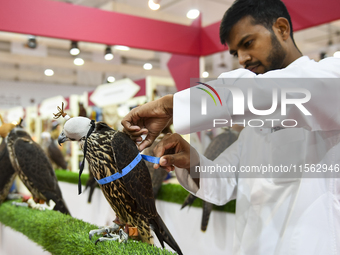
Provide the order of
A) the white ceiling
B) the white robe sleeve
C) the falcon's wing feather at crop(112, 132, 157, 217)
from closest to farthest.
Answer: the falcon's wing feather at crop(112, 132, 157, 217) → the white robe sleeve → the white ceiling

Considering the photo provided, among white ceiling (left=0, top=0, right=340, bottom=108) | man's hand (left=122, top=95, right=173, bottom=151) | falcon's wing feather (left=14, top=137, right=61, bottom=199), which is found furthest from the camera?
white ceiling (left=0, top=0, right=340, bottom=108)

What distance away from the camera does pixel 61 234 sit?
3.89 feet

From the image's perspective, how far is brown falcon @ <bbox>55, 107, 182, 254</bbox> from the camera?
0.93m

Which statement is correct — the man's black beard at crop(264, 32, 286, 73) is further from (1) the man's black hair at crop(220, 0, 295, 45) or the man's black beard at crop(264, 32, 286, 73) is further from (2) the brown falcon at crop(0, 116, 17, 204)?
(2) the brown falcon at crop(0, 116, 17, 204)

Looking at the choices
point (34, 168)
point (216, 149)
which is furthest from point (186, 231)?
point (34, 168)

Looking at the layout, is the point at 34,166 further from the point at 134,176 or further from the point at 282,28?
the point at 282,28

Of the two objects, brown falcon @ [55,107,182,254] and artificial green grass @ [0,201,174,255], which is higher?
brown falcon @ [55,107,182,254]

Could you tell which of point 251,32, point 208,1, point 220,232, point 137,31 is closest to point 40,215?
point 220,232

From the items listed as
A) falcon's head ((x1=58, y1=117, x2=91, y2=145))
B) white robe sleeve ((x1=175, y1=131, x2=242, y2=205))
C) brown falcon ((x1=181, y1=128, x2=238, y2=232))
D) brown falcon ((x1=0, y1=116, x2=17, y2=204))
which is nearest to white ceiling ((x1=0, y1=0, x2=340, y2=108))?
brown falcon ((x1=0, y1=116, x2=17, y2=204))

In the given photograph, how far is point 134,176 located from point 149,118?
0.67ft

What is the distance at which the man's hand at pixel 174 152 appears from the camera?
0.80 metres

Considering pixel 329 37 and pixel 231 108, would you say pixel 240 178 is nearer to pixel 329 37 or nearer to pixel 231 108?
pixel 231 108

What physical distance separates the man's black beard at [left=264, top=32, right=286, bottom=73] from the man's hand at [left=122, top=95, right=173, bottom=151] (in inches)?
17.3

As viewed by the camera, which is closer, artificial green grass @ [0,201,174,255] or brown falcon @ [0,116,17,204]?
artificial green grass @ [0,201,174,255]
